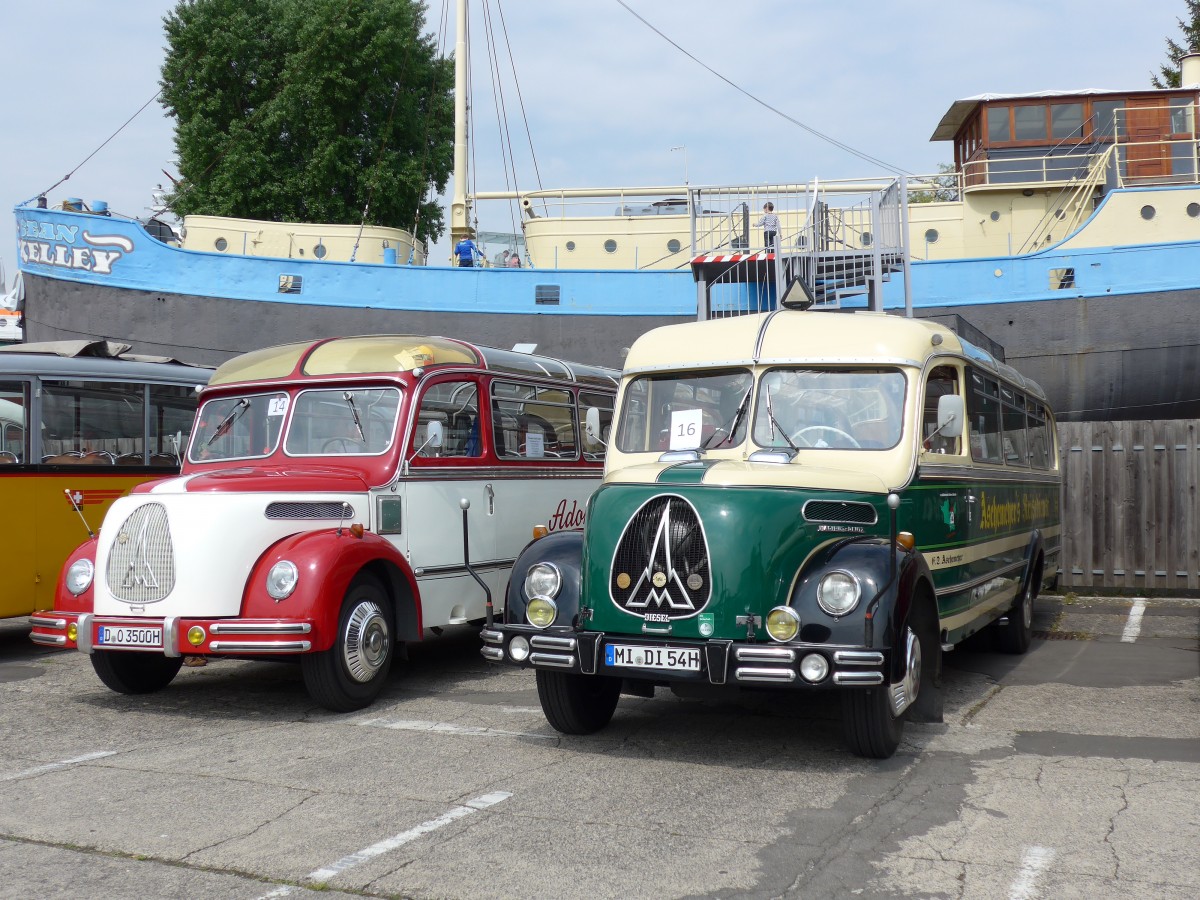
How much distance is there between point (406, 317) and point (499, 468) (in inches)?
457

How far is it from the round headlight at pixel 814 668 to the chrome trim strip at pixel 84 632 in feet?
14.5

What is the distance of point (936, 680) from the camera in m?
6.34

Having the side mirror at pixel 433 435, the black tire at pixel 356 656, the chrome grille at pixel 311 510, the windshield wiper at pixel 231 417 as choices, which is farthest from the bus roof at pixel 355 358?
the black tire at pixel 356 656

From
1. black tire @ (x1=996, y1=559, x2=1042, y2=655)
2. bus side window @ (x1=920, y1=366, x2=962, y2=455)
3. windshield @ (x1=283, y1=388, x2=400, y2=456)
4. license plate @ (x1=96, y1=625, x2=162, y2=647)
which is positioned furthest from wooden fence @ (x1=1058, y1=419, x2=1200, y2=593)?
license plate @ (x1=96, y1=625, x2=162, y2=647)

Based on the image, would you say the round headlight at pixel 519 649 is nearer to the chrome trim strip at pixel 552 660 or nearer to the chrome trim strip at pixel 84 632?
the chrome trim strip at pixel 552 660

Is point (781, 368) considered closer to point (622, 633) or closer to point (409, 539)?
point (622, 633)

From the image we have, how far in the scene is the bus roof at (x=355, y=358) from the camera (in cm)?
846

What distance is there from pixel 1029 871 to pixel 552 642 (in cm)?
248

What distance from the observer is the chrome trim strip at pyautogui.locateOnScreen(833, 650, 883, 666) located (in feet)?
17.0

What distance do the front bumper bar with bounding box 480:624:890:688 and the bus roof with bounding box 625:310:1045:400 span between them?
6.64ft

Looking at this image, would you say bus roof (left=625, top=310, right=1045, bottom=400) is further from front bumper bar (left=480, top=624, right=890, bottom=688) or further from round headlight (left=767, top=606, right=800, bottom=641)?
front bumper bar (left=480, top=624, right=890, bottom=688)

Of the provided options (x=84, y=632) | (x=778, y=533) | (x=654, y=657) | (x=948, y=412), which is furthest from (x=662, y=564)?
(x=84, y=632)

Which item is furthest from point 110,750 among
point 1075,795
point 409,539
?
point 1075,795

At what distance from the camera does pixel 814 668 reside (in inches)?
205
